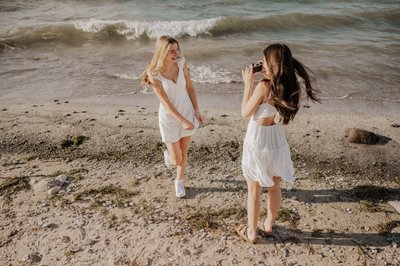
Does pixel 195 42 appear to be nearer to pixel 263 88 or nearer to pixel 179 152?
pixel 179 152

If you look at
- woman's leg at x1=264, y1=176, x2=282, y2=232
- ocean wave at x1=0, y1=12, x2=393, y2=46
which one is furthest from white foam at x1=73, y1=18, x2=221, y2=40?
woman's leg at x1=264, y1=176, x2=282, y2=232

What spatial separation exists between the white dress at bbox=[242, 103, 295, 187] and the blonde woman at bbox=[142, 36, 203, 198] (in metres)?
1.06

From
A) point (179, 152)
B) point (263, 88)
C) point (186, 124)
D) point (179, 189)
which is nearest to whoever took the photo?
point (263, 88)

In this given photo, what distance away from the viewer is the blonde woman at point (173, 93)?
4402mm

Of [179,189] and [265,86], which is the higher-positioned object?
[265,86]

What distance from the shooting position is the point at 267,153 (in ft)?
12.2

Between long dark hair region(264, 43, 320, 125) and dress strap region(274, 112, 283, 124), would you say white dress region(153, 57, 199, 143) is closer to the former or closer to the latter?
dress strap region(274, 112, 283, 124)

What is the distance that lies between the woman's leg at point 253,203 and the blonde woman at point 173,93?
1096mm

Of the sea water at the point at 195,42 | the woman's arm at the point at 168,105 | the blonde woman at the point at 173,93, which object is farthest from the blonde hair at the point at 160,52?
the sea water at the point at 195,42

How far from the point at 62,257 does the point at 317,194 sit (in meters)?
3.23

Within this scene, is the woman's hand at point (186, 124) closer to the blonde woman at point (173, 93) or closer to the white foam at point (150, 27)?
the blonde woman at point (173, 93)

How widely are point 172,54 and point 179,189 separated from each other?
1792 mm

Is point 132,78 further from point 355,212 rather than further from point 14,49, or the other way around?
point 355,212

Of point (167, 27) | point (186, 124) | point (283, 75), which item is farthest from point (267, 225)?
point (167, 27)
